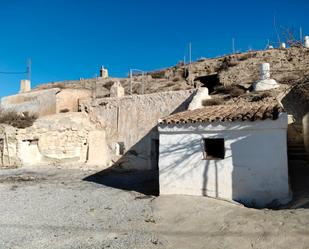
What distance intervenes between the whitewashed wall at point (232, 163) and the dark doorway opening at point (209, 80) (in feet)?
72.3

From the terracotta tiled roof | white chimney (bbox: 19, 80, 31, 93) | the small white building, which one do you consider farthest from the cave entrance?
the small white building

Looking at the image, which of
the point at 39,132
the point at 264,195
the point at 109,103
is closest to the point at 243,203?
the point at 264,195

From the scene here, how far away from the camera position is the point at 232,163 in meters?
8.87

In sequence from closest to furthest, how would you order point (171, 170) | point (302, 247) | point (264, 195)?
point (302, 247), point (264, 195), point (171, 170)

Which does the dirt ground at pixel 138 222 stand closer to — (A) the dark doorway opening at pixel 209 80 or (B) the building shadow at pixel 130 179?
(B) the building shadow at pixel 130 179

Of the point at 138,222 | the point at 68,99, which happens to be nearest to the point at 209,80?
the point at 68,99

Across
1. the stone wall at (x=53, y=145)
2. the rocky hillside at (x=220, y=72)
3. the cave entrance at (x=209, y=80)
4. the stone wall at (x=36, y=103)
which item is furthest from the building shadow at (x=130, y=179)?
the cave entrance at (x=209, y=80)

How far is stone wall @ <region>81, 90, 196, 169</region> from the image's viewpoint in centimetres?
1647

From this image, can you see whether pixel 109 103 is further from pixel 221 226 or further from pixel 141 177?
pixel 221 226

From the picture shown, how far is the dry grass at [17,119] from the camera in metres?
Answer: 19.0

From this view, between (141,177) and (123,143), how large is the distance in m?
3.62

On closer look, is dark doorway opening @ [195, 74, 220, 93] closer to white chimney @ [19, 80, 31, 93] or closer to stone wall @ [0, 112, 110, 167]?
stone wall @ [0, 112, 110, 167]

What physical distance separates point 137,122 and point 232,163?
914cm

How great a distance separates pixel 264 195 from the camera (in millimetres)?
8422
